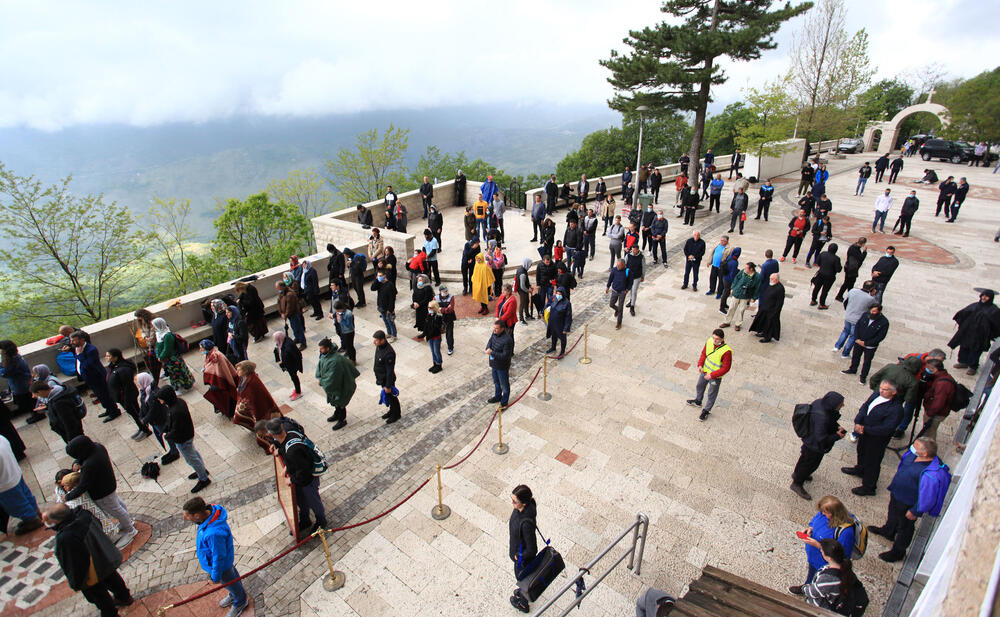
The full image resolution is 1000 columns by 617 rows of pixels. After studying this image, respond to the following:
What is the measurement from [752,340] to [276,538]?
9.52 metres

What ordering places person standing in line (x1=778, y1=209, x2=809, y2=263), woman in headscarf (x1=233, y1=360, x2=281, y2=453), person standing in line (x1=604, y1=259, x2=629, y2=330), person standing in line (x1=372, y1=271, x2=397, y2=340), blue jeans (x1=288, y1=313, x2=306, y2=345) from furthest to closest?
person standing in line (x1=778, y1=209, x2=809, y2=263) → person standing in line (x1=604, y1=259, x2=629, y2=330) → blue jeans (x1=288, y1=313, x2=306, y2=345) → person standing in line (x1=372, y1=271, x2=397, y2=340) → woman in headscarf (x1=233, y1=360, x2=281, y2=453)

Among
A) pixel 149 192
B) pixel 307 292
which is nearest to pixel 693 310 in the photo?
pixel 307 292

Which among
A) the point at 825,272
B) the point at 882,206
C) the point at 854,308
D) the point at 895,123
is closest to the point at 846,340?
the point at 854,308

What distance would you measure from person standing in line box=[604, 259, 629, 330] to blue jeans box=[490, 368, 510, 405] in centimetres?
372

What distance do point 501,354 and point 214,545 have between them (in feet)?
14.9

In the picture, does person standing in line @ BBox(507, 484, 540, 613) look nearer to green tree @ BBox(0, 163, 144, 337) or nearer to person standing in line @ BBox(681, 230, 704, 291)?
person standing in line @ BBox(681, 230, 704, 291)

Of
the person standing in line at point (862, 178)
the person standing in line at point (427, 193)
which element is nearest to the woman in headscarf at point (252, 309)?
the person standing in line at point (427, 193)

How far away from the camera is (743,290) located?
33.9 ft

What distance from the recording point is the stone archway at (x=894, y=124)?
33375mm

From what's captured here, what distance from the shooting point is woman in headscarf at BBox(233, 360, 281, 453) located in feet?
23.4

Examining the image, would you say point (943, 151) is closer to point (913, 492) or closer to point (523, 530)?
point (913, 492)

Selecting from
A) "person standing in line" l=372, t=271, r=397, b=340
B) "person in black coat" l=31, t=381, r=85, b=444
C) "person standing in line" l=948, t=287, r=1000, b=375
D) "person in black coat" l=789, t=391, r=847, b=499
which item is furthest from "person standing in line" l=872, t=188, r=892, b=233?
"person in black coat" l=31, t=381, r=85, b=444

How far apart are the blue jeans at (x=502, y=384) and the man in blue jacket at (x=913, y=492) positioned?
517 cm

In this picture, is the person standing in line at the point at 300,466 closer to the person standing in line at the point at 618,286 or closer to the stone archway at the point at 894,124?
the person standing in line at the point at 618,286
